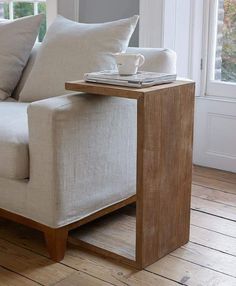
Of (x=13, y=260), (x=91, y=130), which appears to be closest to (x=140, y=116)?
(x=91, y=130)

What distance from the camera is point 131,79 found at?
201cm

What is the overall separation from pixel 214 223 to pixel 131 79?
900mm

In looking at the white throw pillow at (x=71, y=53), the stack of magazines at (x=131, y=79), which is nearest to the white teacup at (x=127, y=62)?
the stack of magazines at (x=131, y=79)

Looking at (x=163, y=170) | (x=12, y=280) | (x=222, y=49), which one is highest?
(x=222, y=49)

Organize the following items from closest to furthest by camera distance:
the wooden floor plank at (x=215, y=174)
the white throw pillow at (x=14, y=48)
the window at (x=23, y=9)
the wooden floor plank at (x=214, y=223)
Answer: the wooden floor plank at (x=214, y=223) → the white throw pillow at (x=14, y=48) → the wooden floor plank at (x=215, y=174) → the window at (x=23, y=9)

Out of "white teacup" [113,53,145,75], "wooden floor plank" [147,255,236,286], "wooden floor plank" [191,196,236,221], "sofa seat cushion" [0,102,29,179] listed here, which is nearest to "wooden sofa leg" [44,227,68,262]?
"sofa seat cushion" [0,102,29,179]

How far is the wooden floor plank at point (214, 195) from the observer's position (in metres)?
2.82

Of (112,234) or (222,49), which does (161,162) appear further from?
(222,49)

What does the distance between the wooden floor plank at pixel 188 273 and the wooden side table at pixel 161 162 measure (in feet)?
0.14

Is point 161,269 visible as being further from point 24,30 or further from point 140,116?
point 24,30

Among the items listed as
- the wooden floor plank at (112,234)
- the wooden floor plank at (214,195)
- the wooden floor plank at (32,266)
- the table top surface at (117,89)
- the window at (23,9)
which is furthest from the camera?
the window at (23,9)

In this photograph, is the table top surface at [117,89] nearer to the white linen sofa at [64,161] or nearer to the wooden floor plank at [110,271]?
the white linen sofa at [64,161]

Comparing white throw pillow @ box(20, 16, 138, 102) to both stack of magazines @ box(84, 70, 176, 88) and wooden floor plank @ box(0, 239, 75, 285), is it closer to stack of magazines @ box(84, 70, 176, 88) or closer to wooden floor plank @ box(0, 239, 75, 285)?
stack of magazines @ box(84, 70, 176, 88)

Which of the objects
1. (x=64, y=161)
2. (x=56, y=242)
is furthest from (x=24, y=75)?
(x=56, y=242)
